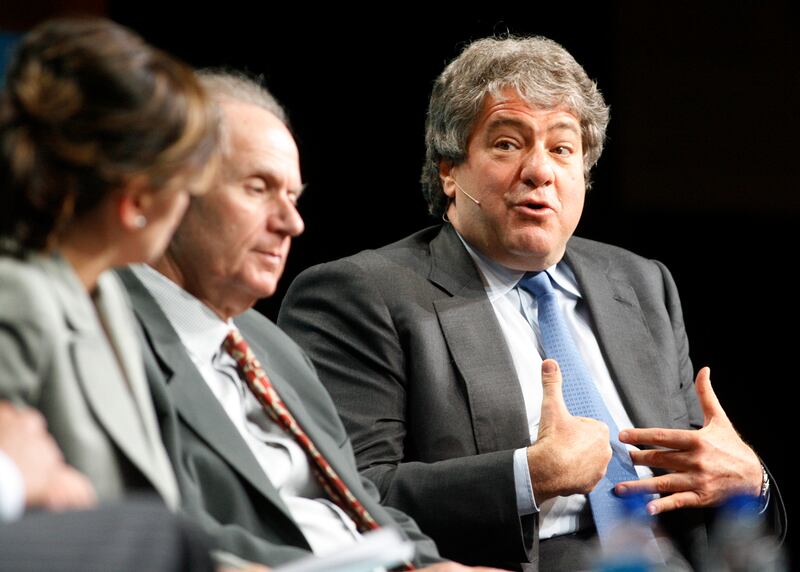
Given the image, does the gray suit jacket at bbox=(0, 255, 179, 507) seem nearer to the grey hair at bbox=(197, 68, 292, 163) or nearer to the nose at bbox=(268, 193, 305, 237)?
the nose at bbox=(268, 193, 305, 237)

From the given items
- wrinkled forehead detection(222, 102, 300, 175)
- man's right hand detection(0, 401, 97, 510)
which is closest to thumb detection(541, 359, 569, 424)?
wrinkled forehead detection(222, 102, 300, 175)

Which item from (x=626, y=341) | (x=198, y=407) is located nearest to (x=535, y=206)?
(x=626, y=341)

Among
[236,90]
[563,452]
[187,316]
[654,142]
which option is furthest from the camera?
[654,142]

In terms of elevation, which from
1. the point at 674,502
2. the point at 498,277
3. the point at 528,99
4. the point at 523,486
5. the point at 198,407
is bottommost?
the point at 674,502

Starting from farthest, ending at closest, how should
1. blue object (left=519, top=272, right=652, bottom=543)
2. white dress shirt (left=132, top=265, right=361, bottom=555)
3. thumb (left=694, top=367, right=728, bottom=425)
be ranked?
thumb (left=694, top=367, right=728, bottom=425) → blue object (left=519, top=272, right=652, bottom=543) → white dress shirt (left=132, top=265, right=361, bottom=555)

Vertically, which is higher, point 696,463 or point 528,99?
point 528,99

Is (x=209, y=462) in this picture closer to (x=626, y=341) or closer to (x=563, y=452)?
(x=563, y=452)

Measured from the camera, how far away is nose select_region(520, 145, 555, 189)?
290 centimetres

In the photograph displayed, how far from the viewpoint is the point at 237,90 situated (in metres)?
2.21

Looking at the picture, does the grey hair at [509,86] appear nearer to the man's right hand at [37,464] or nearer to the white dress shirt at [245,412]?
the white dress shirt at [245,412]

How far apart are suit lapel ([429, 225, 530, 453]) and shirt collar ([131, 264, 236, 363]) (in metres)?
0.78

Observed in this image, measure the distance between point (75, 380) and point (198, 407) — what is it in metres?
0.43

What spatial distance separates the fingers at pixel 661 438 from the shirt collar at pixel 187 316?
3.38 ft

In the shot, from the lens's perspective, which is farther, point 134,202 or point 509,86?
point 509,86
